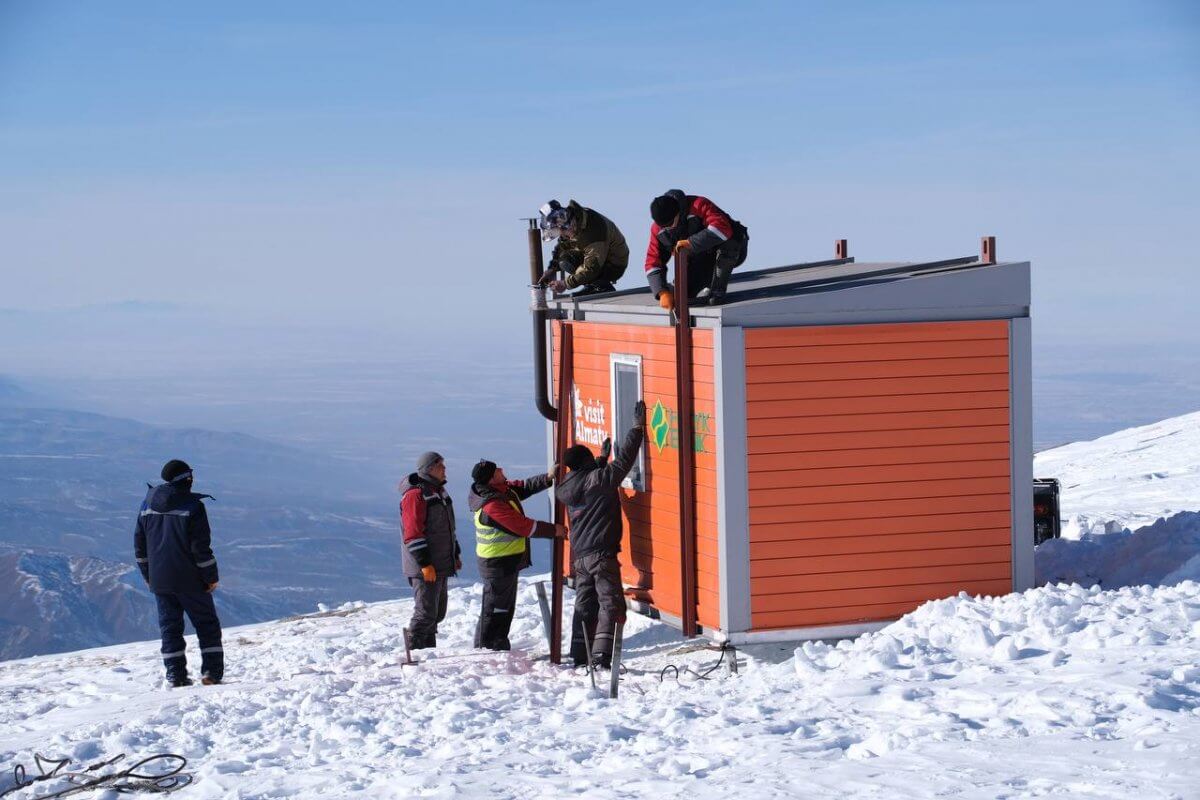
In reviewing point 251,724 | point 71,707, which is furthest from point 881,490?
point 71,707

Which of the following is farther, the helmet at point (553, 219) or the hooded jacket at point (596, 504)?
the helmet at point (553, 219)

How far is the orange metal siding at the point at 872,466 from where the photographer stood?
1093 centimetres

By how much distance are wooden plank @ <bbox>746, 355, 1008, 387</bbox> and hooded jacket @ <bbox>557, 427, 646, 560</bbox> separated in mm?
1435

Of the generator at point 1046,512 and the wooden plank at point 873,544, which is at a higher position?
the wooden plank at point 873,544

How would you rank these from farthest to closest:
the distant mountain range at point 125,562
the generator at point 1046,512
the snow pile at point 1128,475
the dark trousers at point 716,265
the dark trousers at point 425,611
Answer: the distant mountain range at point 125,562
the snow pile at point 1128,475
the generator at point 1046,512
the dark trousers at point 425,611
the dark trousers at point 716,265

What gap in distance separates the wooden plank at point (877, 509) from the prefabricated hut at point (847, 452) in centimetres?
1

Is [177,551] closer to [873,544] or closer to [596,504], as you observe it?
[596,504]

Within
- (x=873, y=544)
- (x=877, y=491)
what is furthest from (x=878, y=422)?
(x=873, y=544)

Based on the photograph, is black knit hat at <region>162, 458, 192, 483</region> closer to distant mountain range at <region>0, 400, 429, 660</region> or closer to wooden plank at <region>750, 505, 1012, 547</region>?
wooden plank at <region>750, 505, 1012, 547</region>

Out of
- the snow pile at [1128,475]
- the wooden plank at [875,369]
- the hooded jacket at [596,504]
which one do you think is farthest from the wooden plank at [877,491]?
the snow pile at [1128,475]

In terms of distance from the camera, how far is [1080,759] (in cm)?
751

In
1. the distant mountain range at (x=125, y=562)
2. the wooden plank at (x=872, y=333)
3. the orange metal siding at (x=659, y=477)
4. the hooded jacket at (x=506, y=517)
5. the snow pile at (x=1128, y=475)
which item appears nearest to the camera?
the wooden plank at (x=872, y=333)

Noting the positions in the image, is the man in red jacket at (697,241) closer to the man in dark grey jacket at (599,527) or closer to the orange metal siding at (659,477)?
the orange metal siding at (659,477)

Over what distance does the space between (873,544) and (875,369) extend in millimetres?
1353
